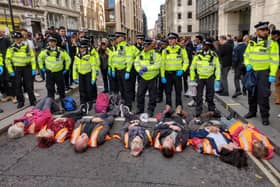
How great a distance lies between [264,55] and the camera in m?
4.98

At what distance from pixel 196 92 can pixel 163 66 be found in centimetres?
112

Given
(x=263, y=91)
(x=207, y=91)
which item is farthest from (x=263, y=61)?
(x=207, y=91)

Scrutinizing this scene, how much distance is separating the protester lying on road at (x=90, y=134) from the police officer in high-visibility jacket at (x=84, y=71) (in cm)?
211

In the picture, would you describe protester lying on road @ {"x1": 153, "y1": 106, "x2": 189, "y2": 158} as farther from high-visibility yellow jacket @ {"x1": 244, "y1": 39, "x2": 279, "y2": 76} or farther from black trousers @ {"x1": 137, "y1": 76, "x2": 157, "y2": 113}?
high-visibility yellow jacket @ {"x1": 244, "y1": 39, "x2": 279, "y2": 76}

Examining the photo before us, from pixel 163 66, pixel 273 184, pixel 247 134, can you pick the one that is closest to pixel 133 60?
pixel 163 66

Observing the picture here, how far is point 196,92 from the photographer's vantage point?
633 cm

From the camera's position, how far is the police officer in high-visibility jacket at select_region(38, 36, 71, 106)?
688cm

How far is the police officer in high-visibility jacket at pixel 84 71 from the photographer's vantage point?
6.83 metres

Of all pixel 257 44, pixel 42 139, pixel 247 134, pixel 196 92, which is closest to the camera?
pixel 247 134

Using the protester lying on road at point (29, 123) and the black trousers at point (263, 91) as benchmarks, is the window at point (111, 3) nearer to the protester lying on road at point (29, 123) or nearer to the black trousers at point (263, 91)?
the protester lying on road at point (29, 123)

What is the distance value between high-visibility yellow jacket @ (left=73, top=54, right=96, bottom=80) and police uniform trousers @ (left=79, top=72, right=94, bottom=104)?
12cm

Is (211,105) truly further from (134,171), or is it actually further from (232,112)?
(134,171)

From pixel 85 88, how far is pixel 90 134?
2.73 metres

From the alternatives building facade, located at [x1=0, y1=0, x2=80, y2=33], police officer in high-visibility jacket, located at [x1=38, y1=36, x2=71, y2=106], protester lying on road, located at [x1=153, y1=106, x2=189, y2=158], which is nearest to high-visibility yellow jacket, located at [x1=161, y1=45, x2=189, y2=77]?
protester lying on road, located at [x1=153, y1=106, x2=189, y2=158]
